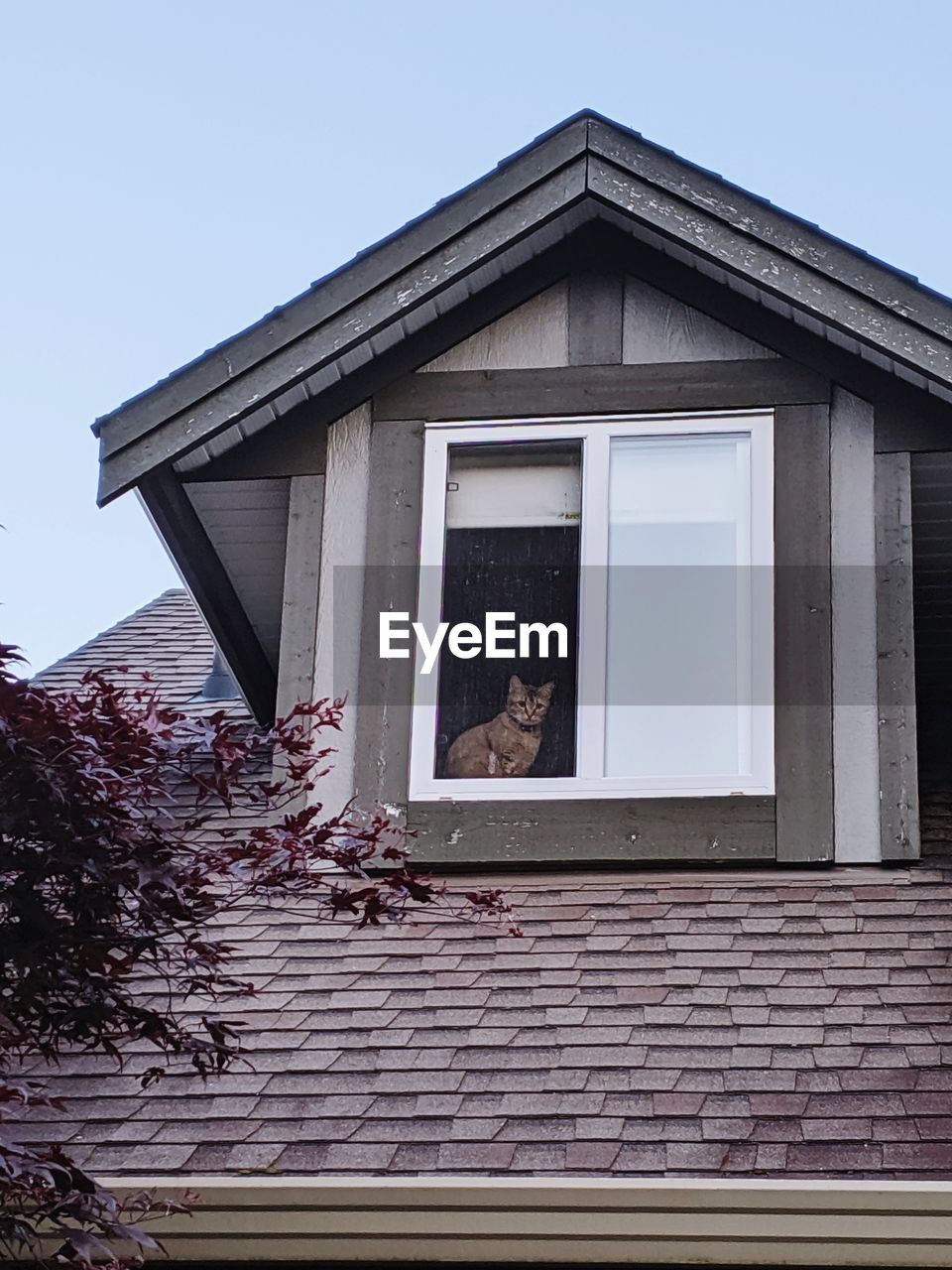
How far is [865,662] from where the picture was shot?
205 inches

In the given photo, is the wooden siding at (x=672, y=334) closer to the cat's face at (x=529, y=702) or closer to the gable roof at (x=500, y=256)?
the gable roof at (x=500, y=256)

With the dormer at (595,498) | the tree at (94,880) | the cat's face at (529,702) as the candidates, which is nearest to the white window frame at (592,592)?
the dormer at (595,498)

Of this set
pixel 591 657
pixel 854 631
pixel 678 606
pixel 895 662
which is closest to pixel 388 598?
pixel 591 657

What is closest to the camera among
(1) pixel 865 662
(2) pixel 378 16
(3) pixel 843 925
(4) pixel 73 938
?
(4) pixel 73 938

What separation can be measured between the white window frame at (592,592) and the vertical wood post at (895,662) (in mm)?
322

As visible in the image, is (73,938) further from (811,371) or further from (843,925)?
(811,371)

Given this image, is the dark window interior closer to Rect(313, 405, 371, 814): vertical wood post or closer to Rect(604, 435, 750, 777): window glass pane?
Rect(604, 435, 750, 777): window glass pane

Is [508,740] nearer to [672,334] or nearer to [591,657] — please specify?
[591,657]

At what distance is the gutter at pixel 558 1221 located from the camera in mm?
3807

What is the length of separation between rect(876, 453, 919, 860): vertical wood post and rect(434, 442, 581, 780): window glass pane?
0.91 metres

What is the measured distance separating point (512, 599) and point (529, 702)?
350 mm

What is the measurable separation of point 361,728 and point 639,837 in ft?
2.96

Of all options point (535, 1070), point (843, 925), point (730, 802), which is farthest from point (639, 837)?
point (535, 1070)

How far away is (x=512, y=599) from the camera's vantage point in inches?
220
